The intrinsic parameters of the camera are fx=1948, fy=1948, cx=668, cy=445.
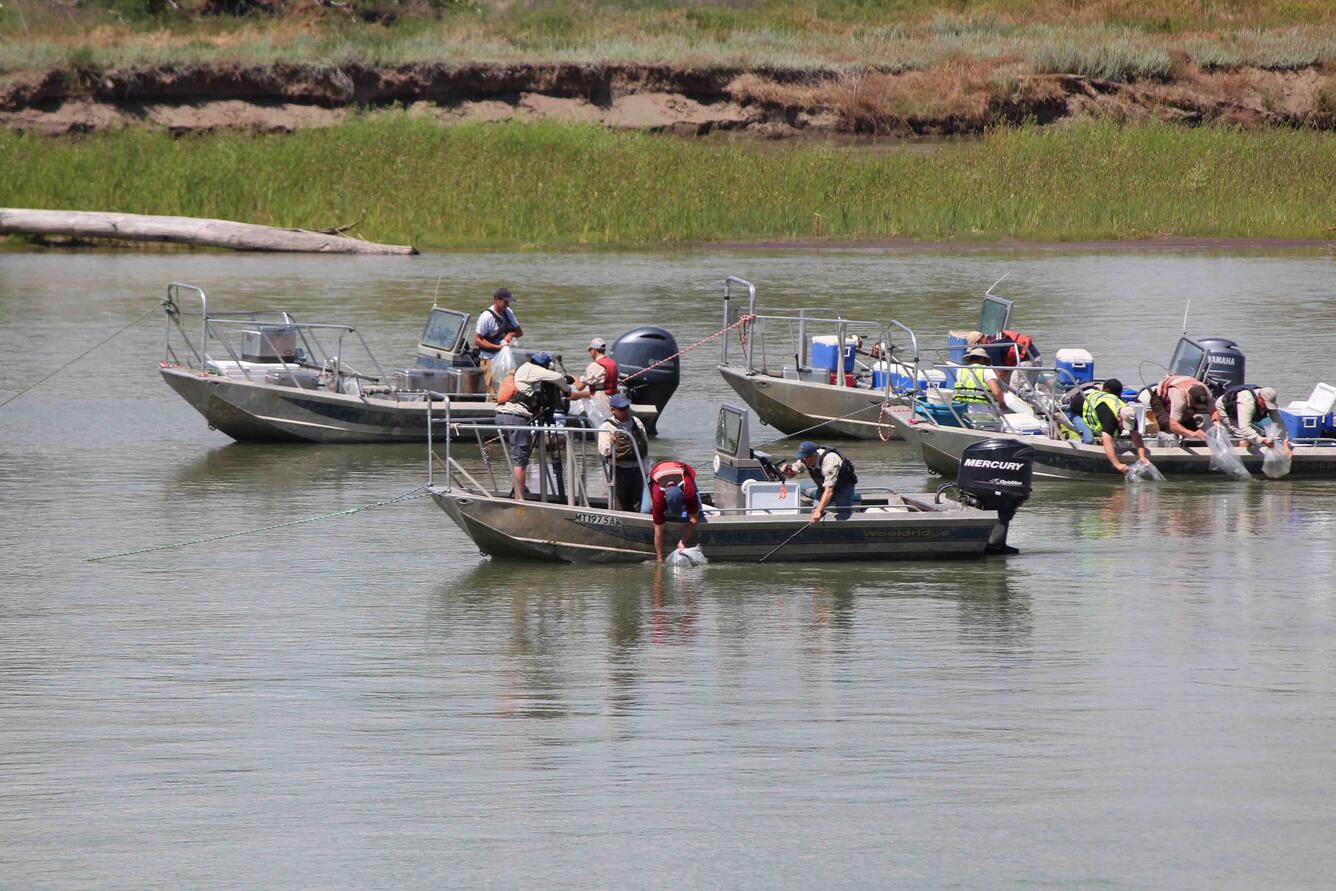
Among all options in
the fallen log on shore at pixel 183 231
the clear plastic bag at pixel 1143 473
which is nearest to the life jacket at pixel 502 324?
the clear plastic bag at pixel 1143 473

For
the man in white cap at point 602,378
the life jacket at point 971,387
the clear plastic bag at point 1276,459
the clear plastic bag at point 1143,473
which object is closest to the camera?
the man in white cap at point 602,378

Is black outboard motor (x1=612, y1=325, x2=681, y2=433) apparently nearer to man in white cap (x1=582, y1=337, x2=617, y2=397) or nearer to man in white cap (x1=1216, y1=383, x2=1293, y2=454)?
man in white cap (x1=582, y1=337, x2=617, y2=397)

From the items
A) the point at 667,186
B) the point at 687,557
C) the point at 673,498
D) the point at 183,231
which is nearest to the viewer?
the point at 673,498

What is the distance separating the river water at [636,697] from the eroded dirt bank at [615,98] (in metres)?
35.5

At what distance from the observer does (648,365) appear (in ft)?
76.8

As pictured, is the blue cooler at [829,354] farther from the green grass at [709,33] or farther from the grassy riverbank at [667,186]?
the green grass at [709,33]

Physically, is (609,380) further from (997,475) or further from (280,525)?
(997,475)

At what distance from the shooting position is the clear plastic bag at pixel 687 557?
16.0m

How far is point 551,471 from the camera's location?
17.0 m

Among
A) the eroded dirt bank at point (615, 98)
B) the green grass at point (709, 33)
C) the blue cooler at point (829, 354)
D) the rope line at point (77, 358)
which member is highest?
the green grass at point (709, 33)

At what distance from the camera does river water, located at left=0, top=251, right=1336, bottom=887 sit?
9.91 meters

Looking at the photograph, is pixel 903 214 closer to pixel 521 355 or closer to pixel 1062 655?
pixel 521 355

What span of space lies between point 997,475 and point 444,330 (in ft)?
29.9

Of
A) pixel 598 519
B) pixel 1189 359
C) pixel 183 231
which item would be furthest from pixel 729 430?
pixel 183 231
